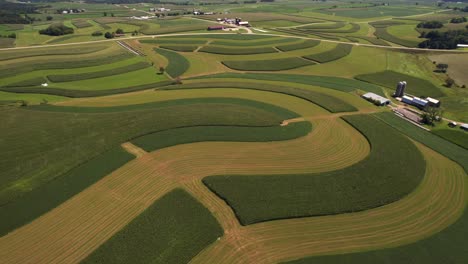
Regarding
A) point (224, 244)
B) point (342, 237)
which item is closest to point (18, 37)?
point (224, 244)

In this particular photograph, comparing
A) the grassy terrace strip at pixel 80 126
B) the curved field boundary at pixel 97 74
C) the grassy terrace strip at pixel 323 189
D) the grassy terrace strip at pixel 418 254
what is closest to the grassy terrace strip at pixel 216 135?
the grassy terrace strip at pixel 80 126

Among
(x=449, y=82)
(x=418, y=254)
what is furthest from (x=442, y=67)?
(x=418, y=254)

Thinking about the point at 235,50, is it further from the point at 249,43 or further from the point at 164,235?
the point at 164,235

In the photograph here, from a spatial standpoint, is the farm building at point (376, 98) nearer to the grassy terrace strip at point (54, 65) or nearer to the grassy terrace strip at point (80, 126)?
the grassy terrace strip at point (80, 126)

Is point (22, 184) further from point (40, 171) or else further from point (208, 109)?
point (208, 109)

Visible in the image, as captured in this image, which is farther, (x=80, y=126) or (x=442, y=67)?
(x=442, y=67)

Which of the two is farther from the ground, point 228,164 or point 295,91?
point 295,91
